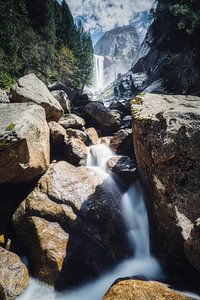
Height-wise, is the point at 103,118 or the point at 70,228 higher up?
the point at 103,118

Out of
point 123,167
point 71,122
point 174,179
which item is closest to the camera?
point 174,179

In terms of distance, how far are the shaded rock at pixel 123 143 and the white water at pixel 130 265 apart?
2.07 metres

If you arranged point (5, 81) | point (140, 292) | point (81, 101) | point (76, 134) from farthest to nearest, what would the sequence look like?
point (5, 81) → point (81, 101) → point (76, 134) → point (140, 292)

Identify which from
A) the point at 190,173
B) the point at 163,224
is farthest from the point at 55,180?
the point at 190,173

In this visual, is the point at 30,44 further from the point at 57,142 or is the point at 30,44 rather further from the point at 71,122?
the point at 57,142

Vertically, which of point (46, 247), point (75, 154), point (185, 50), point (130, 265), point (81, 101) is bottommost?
point (130, 265)

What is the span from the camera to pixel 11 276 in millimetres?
6230

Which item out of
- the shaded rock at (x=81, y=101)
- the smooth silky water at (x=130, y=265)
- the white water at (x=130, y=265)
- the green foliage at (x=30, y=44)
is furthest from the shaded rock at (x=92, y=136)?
the green foliage at (x=30, y=44)

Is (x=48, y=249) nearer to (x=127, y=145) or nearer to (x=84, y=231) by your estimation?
(x=84, y=231)

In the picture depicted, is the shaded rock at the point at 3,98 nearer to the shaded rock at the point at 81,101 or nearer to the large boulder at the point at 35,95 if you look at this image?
the large boulder at the point at 35,95

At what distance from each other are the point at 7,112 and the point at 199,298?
818 cm

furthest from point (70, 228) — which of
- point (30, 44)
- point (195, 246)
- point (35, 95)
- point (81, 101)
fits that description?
point (30, 44)

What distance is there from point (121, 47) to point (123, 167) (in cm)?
19226

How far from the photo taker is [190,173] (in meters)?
6.37
